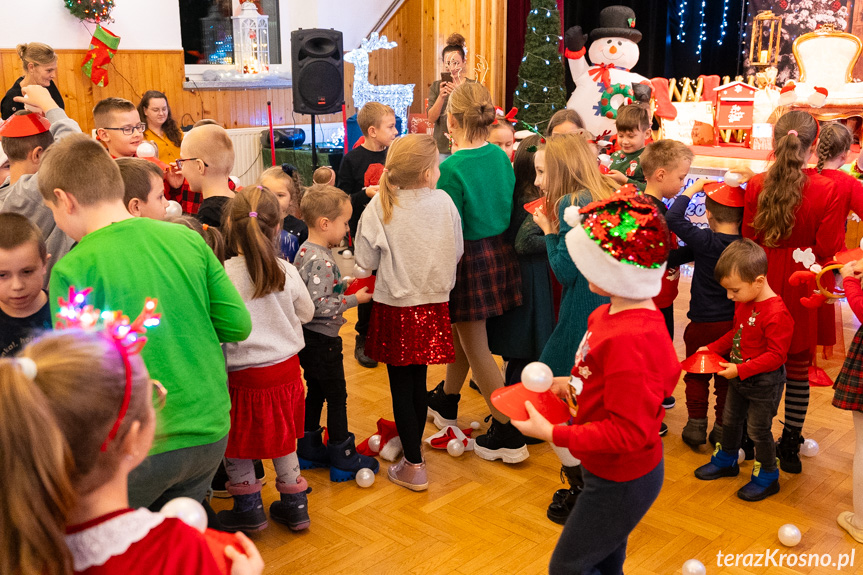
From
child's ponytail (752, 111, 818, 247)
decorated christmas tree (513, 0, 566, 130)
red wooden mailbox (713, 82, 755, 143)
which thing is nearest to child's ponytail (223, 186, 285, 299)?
child's ponytail (752, 111, 818, 247)

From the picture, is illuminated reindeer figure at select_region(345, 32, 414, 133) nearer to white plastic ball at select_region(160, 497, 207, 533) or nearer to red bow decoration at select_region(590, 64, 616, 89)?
red bow decoration at select_region(590, 64, 616, 89)

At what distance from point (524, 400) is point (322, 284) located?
122cm

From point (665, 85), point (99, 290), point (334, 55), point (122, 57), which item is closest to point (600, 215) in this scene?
point (99, 290)

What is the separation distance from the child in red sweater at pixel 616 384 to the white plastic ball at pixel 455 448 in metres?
1.45

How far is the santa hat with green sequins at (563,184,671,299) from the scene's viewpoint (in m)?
1.68

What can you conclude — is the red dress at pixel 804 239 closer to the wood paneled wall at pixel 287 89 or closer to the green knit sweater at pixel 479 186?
the green knit sweater at pixel 479 186

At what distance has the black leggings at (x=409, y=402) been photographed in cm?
289

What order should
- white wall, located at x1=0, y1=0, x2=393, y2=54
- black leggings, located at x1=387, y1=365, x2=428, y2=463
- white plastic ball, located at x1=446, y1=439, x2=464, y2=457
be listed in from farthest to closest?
white wall, located at x1=0, y1=0, x2=393, y2=54 < white plastic ball, located at x1=446, y1=439, x2=464, y2=457 < black leggings, located at x1=387, y1=365, x2=428, y2=463

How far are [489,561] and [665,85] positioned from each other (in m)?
5.93

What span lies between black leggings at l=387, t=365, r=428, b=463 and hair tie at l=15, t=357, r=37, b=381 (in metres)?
1.95

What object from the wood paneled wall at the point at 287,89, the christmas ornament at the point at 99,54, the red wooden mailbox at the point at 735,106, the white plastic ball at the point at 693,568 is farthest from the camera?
the red wooden mailbox at the point at 735,106

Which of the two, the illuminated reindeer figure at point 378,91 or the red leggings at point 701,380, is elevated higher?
the illuminated reindeer figure at point 378,91

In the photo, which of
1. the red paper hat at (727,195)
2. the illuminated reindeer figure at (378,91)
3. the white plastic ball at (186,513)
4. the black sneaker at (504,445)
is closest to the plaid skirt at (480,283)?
the black sneaker at (504,445)

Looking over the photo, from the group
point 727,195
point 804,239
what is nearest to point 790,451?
point 804,239
